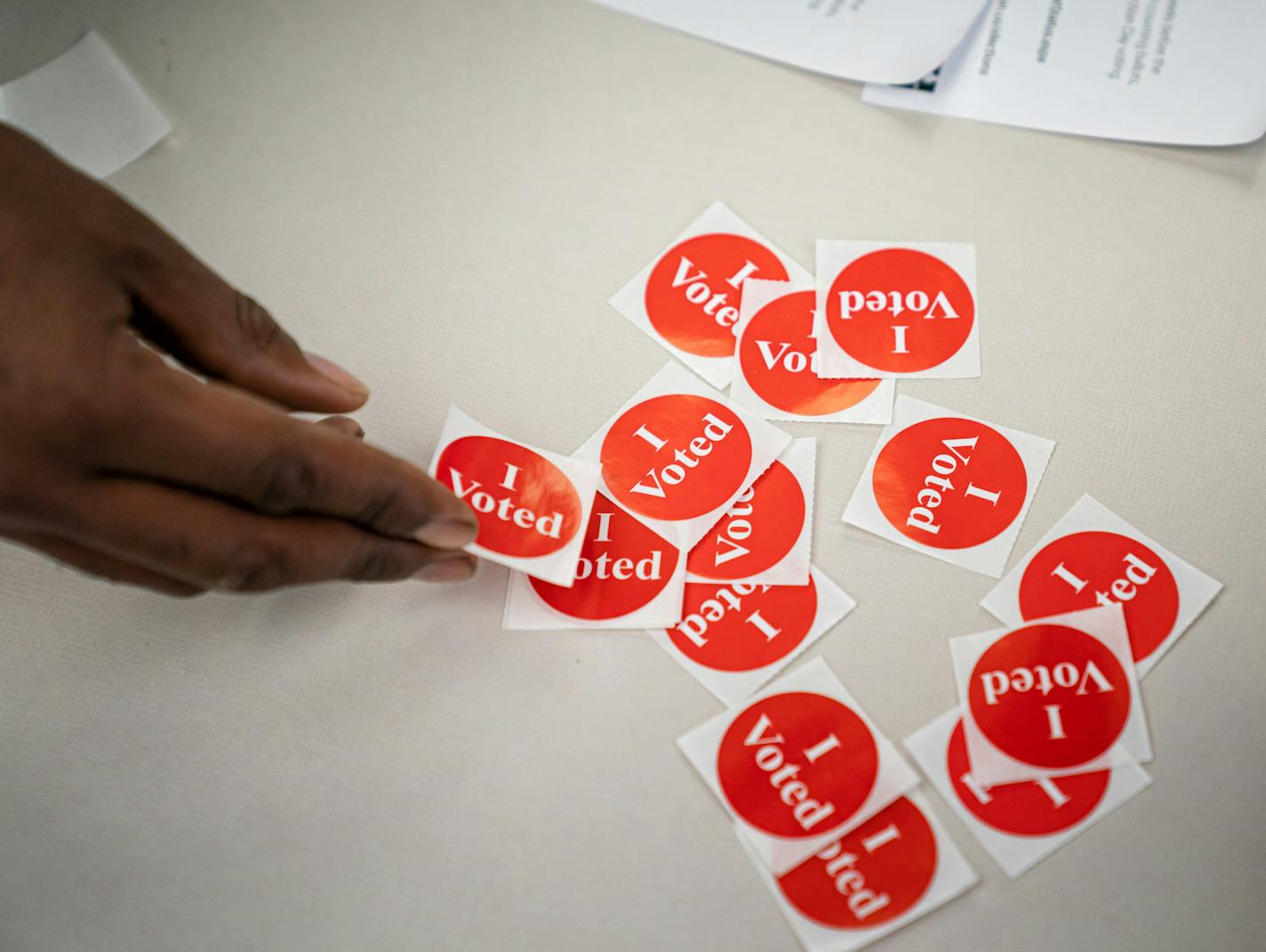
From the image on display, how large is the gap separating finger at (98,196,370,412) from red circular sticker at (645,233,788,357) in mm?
264

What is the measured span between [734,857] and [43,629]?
49cm

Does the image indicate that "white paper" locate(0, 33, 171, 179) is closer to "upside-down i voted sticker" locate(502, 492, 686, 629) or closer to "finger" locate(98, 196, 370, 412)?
"finger" locate(98, 196, 370, 412)

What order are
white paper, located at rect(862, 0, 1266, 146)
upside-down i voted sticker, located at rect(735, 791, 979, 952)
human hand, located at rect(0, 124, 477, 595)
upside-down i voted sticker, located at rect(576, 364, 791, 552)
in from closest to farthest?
human hand, located at rect(0, 124, 477, 595) → upside-down i voted sticker, located at rect(735, 791, 979, 952) → upside-down i voted sticker, located at rect(576, 364, 791, 552) → white paper, located at rect(862, 0, 1266, 146)

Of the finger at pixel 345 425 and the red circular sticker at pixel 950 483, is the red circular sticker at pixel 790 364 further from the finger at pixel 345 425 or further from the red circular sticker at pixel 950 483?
the finger at pixel 345 425

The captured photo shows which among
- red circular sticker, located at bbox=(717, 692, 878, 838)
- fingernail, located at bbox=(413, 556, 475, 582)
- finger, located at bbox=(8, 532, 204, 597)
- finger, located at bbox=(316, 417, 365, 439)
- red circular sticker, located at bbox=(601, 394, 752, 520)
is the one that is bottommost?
red circular sticker, located at bbox=(717, 692, 878, 838)

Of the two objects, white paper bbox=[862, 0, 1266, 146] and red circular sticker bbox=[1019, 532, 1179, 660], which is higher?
white paper bbox=[862, 0, 1266, 146]

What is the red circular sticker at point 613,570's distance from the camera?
0.63 metres

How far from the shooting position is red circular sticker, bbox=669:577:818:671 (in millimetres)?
617

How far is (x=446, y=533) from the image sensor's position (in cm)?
57

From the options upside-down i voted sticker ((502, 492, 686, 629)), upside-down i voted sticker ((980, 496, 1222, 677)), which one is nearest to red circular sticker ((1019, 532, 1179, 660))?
upside-down i voted sticker ((980, 496, 1222, 677))

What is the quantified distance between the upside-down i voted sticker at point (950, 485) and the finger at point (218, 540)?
0.32m

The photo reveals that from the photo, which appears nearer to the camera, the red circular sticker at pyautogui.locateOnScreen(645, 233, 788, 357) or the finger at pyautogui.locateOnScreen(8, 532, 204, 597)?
the finger at pyautogui.locateOnScreen(8, 532, 204, 597)

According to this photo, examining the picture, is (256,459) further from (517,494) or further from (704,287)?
(704,287)

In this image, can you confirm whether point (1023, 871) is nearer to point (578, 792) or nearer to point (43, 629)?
point (578, 792)
